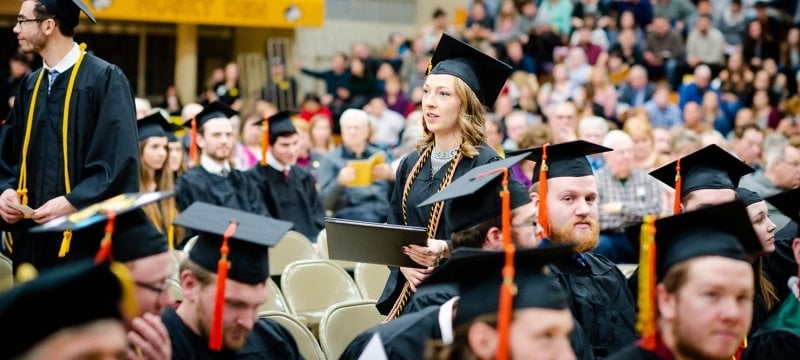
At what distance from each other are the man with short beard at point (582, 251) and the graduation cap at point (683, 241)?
1.12 meters

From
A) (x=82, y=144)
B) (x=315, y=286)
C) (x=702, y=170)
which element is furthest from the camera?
(x=315, y=286)

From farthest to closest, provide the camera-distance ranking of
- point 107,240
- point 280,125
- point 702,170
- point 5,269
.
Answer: point 280,125 → point 5,269 → point 702,170 → point 107,240

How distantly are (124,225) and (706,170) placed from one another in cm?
326

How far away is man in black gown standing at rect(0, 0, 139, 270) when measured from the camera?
472 cm

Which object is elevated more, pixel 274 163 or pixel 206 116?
pixel 206 116

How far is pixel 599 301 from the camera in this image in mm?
4680

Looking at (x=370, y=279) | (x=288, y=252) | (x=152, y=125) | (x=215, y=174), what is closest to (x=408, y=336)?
(x=370, y=279)

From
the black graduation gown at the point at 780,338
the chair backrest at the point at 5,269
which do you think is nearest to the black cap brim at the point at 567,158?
the black graduation gown at the point at 780,338

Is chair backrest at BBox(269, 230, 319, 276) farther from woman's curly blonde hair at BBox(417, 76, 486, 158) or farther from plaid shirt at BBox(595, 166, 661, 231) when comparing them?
plaid shirt at BBox(595, 166, 661, 231)

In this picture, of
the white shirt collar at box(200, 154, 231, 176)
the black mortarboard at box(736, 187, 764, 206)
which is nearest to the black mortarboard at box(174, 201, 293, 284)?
the black mortarboard at box(736, 187, 764, 206)

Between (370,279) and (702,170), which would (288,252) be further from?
(702,170)

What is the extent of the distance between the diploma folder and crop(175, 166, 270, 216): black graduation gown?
3812 mm

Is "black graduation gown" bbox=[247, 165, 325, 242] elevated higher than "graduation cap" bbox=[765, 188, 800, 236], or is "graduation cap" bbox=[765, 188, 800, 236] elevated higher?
"graduation cap" bbox=[765, 188, 800, 236]

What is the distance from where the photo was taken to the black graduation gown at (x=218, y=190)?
26.7 ft
